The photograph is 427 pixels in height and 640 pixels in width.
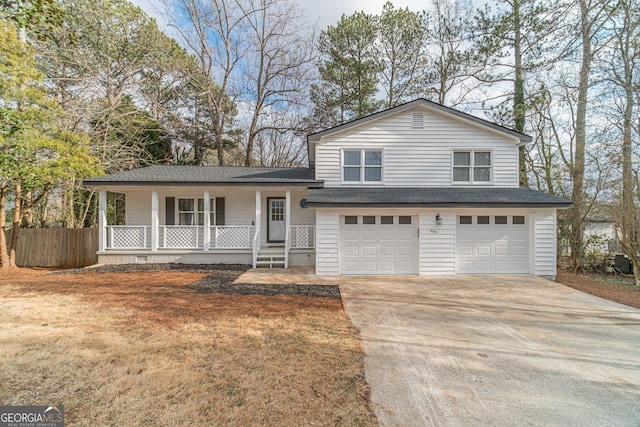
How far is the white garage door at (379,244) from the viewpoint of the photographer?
29.9 ft

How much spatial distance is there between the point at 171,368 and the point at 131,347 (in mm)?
967

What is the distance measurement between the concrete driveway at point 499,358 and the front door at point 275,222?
5.85 metres

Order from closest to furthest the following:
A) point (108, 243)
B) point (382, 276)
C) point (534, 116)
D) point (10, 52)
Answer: point (10, 52), point (382, 276), point (108, 243), point (534, 116)

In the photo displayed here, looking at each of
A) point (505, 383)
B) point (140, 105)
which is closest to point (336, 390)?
point (505, 383)

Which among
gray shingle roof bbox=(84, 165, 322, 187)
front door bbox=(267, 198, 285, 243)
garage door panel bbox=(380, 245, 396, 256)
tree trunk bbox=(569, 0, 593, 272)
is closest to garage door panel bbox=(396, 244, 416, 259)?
garage door panel bbox=(380, 245, 396, 256)

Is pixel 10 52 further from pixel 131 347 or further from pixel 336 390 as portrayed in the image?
pixel 336 390

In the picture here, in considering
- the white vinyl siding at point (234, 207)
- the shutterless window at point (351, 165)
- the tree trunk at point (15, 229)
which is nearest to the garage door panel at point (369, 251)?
the shutterless window at point (351, 165)

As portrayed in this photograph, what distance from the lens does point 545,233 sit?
8961 mm

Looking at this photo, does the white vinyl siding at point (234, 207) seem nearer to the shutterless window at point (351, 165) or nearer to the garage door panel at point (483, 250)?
the shutterless window at point (351, 165)

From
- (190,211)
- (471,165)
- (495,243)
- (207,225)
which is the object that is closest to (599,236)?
(495,243)

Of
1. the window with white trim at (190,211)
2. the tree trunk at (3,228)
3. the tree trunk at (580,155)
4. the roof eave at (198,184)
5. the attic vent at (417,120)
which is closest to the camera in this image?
the roof eave at (198,184)

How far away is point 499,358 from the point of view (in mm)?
3662

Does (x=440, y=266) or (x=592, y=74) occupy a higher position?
(x=592, y=74)

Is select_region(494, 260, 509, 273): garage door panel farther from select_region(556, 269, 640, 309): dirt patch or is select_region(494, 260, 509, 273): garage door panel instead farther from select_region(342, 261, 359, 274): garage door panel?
select_region(342, 261, 359, 274): garage door panel
